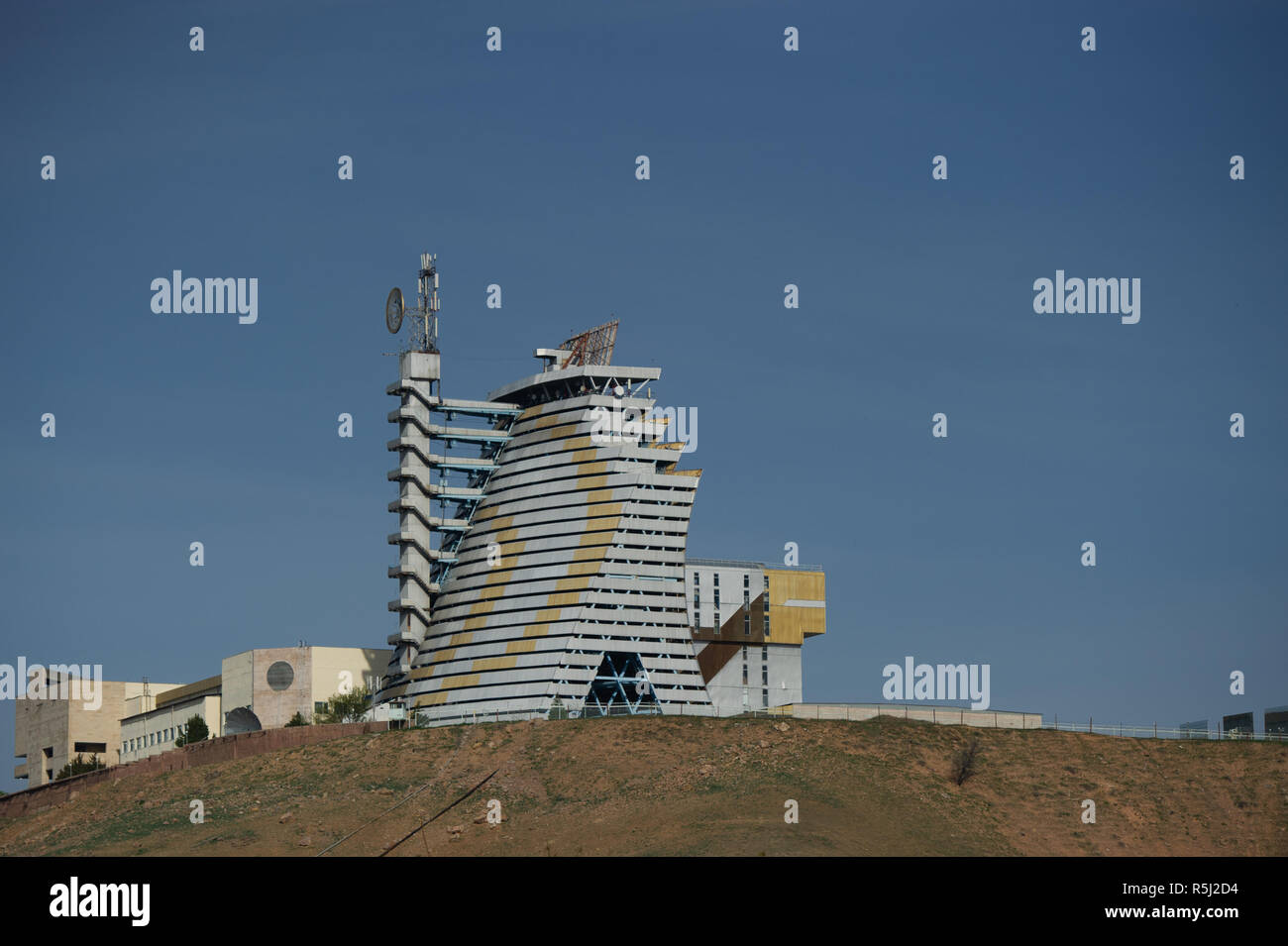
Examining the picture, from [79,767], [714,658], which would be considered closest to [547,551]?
[714,658]

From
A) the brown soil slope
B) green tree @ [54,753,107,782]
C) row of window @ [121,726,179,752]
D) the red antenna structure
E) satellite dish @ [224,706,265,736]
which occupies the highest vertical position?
the red antenna structure

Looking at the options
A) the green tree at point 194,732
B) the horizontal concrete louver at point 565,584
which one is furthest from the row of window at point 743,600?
the green tree at point 194,732

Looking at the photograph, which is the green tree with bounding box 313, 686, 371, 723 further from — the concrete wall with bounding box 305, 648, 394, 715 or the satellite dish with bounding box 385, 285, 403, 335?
the satellite dish with bounding box 385, 285, 403, 335

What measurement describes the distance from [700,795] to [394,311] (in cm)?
6437

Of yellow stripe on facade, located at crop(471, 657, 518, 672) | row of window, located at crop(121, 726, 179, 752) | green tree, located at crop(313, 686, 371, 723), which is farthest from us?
row of window, located at crop(121, 726, 179, 752)

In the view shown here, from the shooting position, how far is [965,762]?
418ft

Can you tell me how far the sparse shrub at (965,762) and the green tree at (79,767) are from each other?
83.6 m

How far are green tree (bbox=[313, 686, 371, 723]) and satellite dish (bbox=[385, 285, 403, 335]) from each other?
31564 millimetres

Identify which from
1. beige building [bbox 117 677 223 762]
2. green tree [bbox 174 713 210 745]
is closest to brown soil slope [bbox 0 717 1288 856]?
green tree [bbox 174 713 210 745]

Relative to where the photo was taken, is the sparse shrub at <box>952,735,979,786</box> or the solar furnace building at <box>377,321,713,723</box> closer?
the sparse shrub at <box>952,735,979,786</box>

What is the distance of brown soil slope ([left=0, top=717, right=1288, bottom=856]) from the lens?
114 meters

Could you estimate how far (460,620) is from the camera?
156 meters
